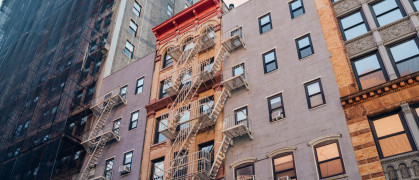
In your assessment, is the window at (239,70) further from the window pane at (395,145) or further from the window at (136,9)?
the window at (136,9)

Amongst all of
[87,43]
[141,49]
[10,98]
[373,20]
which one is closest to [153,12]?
[141,49]

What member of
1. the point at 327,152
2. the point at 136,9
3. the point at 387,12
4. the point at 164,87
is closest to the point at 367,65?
the point at 387,12

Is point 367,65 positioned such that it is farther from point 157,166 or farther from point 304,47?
point 157,166

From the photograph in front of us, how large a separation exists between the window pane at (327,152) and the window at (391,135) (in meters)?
1.87

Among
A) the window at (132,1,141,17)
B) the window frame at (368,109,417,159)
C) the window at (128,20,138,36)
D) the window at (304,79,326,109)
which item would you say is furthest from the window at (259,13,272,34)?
the window at (132,1,141,17)

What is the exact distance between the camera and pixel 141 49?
41125 mm

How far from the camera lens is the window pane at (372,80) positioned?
717 inches

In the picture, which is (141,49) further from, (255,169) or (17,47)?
(255,169)

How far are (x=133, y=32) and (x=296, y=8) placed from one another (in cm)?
2244

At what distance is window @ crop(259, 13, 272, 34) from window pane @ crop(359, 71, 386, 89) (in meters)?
8.40

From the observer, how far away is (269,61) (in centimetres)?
2344

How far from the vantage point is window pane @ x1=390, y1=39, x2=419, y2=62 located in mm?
17891

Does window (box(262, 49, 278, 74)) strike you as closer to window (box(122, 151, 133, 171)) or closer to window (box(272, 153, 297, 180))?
window (box(272, 153, 297, 180))

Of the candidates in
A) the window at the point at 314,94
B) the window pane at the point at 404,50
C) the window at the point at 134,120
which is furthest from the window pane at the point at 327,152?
the window at the point at 134,120
